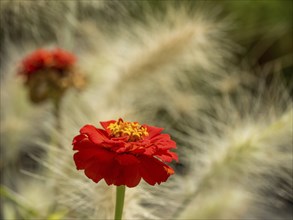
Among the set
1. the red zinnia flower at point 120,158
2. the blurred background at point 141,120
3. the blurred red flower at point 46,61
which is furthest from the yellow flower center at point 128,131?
the blurred red flower at point 46,61

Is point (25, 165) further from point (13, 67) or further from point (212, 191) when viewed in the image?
point (212, 191)

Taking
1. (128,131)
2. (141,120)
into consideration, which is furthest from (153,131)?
(141,120)

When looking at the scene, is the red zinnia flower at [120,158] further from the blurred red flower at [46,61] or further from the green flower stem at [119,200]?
the blurred red flower at [46,61]

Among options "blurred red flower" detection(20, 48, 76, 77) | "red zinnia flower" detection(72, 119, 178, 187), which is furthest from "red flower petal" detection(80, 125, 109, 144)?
"blurred red flower" detection(20, 48, 76, 77)

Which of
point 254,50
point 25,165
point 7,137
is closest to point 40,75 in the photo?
point 7,137

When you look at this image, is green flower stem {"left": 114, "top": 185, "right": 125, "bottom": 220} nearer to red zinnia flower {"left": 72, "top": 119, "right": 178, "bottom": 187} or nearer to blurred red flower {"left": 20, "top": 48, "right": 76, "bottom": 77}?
red zinnia flower {"left": 72, "top": 119, "right": 178, "bottom": 187}

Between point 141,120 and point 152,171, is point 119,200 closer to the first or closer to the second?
point 152,171
